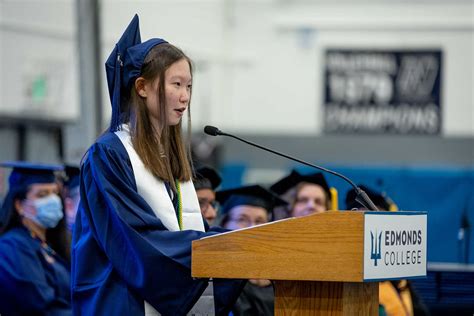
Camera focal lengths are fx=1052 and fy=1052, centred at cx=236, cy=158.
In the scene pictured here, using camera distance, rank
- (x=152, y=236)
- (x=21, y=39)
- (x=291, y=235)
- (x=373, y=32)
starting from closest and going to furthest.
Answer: (x=291, y=235) → (x=152, y=236) → (x=21, y=39) → (x=373, y=32)

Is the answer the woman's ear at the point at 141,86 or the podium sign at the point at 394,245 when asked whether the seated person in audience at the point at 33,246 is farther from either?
the podium sign at the point at 394,245

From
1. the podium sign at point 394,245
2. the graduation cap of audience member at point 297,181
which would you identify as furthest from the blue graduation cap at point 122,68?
the graduation cap of audience member at point 297,181

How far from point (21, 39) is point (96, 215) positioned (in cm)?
973

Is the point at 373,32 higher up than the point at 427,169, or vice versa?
the point at 373,32

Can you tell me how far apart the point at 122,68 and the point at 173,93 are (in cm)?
22

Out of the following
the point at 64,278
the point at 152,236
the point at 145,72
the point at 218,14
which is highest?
the point at 218,14

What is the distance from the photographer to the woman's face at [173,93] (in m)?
3.65

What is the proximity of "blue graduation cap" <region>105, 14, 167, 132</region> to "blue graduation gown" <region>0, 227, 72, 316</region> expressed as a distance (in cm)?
301

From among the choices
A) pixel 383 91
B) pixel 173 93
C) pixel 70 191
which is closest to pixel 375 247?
pixel 173 93

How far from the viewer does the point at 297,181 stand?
260 inches

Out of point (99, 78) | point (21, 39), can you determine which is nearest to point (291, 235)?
point (99, 78)

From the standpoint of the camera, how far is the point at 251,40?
1730cm

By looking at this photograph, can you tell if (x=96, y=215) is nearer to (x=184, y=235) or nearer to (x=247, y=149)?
Result: (x=184, y=235)

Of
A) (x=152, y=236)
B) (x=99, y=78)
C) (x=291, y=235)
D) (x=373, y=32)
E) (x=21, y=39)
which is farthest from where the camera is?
(x=373, y=32)
